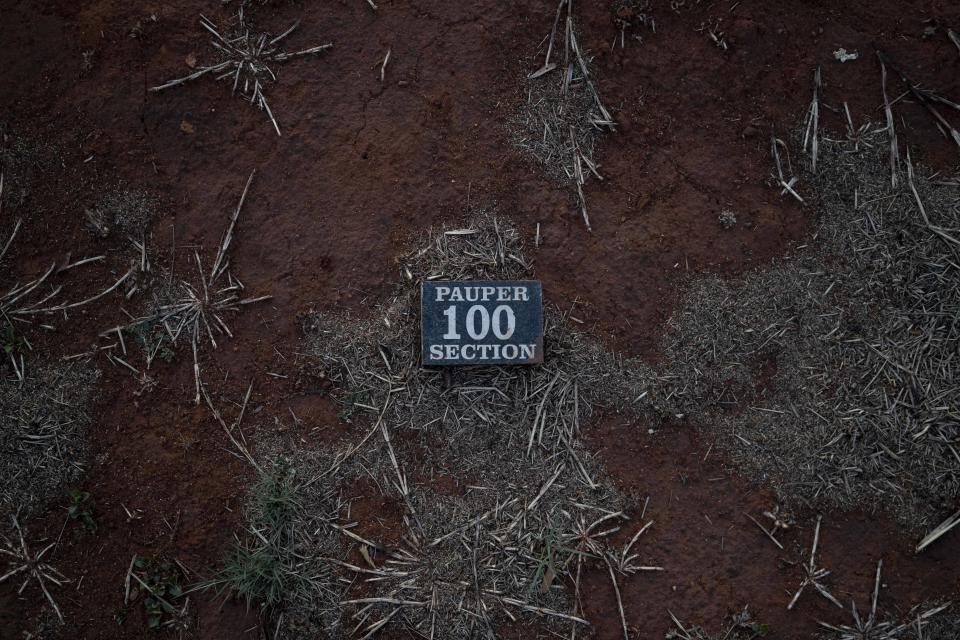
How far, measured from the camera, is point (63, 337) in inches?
130

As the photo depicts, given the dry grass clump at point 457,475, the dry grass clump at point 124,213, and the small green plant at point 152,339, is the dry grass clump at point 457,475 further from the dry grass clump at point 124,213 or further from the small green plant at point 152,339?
the dry grass clump at point 124,213

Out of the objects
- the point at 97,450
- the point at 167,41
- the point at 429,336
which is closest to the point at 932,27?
the point at 429,336

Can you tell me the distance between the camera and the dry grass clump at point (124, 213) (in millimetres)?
3311

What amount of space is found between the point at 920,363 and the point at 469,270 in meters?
2.38

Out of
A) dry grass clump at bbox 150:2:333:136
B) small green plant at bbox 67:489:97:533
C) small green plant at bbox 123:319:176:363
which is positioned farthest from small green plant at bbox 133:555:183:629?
dry grass clump at bbox 150:2:333:136

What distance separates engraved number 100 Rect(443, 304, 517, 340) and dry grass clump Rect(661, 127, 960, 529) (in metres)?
0.88

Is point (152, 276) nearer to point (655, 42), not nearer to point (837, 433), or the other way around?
point (655, 42)

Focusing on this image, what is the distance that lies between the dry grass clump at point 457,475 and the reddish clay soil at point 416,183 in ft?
0.44

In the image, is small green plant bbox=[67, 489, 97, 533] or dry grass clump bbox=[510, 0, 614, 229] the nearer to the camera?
small green plant bbox=[67, 489, 97, 533]

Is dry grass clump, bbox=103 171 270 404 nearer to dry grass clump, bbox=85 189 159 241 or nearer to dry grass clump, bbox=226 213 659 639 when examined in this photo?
dry grass clump, bbox=85 189 159 241

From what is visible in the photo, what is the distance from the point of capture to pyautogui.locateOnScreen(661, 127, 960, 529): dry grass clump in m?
3.25

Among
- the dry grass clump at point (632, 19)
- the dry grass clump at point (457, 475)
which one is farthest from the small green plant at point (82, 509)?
the dry grass clump at point (632, 19)

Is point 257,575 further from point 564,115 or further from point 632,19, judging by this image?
point 632,19

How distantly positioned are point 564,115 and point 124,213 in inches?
93.0
